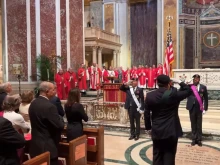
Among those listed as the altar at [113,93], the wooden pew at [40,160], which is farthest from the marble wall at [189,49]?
the wooden pew at [40,160]

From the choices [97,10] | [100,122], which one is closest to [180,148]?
[100,122]

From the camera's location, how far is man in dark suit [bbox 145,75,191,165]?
329 centimetres

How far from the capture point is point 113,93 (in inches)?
353

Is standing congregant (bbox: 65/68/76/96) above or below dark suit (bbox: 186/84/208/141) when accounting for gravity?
above

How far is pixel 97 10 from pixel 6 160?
2080 centimetres

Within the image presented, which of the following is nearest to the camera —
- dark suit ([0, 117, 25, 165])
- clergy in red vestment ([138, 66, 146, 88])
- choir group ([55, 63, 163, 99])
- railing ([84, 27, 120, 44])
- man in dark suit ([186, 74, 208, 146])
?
dark suit ([0, 117, 25, 165])

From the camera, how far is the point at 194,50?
1852 cm

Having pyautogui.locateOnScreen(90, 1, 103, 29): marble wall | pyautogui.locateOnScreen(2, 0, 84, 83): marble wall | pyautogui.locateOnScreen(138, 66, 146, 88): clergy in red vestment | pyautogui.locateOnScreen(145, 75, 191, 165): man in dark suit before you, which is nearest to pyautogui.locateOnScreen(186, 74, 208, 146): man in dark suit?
pyautogui.locateOnScreen(145, 75, 191, 165): man in dark suit

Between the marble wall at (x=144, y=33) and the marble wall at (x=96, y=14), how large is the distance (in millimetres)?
2563

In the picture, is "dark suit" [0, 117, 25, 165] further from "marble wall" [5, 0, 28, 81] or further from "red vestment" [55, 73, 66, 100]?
"marble wall" [5, 0, 28, 81]

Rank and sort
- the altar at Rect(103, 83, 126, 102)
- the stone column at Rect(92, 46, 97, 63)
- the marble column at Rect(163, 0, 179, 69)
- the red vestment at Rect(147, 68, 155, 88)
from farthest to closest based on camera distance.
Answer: the marble column at Rect(163, 0, 179, 69)
the stone column at Rect(92, 46, 97, 63)
the red vestment at Rect(147, 68, 155, 88)
the altar at Rect(103, 83, 126, 102)

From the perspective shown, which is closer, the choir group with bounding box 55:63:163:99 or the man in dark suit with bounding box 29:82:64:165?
the man in dark suit with bounding box 29:82:64:165

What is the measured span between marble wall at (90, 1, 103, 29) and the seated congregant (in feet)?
60.0

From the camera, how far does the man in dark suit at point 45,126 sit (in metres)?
2.98
